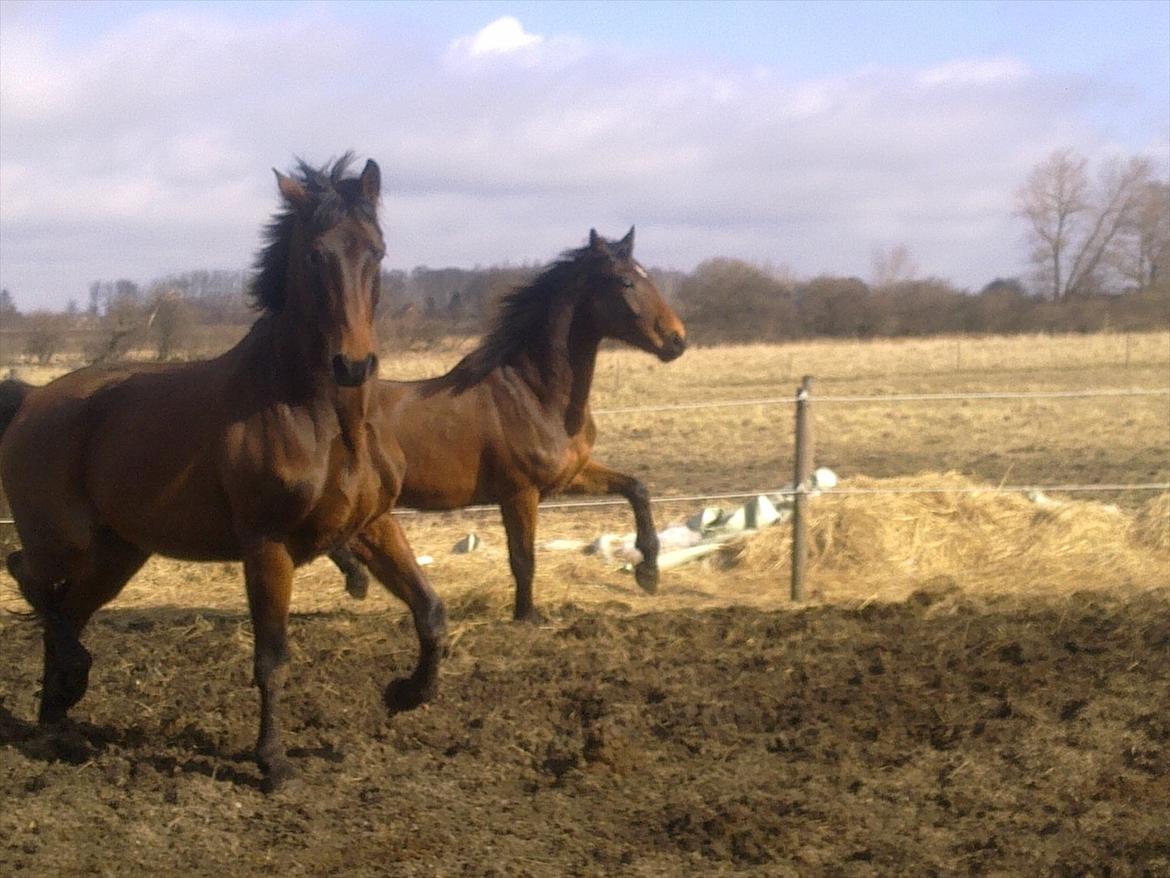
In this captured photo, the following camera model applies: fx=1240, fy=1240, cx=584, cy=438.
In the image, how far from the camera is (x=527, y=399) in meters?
6.88

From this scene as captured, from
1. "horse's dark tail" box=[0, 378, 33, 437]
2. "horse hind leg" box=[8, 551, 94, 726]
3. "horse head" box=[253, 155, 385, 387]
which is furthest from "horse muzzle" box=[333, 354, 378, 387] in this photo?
"horse's dark tail" box=[0, 378, 33, 437]

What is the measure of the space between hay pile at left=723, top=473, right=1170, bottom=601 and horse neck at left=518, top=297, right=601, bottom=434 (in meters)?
2.21

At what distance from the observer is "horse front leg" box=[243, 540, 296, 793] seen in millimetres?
4352

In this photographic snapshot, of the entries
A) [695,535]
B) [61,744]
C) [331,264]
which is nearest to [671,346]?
[695,535]

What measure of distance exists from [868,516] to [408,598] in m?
4.99

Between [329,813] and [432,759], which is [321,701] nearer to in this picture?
[432,759]

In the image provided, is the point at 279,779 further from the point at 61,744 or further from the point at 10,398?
the point at 10,398

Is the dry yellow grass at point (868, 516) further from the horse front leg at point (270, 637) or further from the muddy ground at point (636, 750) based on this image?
the horse front leg at point (270, 637)

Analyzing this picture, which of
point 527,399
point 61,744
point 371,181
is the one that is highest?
point 371,181

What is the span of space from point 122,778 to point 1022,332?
43310mm

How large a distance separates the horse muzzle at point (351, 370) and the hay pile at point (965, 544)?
4.67 meters

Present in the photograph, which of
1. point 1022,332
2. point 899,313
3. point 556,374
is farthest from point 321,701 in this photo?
point 899,313

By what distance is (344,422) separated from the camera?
433 cm

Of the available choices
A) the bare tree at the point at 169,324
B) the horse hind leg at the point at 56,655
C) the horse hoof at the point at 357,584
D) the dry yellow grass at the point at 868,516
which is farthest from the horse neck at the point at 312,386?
the bare tree at the point at 169,324
